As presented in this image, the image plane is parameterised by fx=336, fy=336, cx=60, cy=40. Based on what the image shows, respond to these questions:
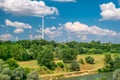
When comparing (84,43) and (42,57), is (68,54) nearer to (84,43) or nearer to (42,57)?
(42,57)

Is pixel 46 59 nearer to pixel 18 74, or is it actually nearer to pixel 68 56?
pixel 68 56

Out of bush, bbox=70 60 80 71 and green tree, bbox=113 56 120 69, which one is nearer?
bush, bbox=70 60 80 71

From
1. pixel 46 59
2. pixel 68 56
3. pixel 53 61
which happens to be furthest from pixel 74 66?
pixel 68 56

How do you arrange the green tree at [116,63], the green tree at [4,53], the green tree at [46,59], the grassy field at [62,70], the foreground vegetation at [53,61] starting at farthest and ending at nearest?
the green tree at [4,53]
the green tree at [116,63]
the green tree at [46,59]
the foreground vegetation at [53,61]
the grassy field at [62,70]

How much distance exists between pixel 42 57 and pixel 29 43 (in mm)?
46233

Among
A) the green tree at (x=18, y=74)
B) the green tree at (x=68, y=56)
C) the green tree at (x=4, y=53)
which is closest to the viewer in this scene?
the green tree at (x=18, y=74)

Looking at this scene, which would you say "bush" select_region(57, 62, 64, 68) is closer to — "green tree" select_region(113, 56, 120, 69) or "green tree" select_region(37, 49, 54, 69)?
"green tree" select_region(37, 49, 54, 69)

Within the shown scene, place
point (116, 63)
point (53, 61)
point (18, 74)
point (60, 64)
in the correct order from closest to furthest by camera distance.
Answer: point (18, 74) → point (60, 64) → point (116, 63) → point (53, 61)

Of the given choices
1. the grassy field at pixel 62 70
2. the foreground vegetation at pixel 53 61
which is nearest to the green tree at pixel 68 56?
the foreground vegetation at pixel 53 61

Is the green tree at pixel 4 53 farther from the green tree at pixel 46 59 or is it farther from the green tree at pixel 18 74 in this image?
the green tree at pixel 18 74

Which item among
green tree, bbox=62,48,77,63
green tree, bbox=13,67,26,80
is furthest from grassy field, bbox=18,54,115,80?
green tree, bbox=13,67,26,80

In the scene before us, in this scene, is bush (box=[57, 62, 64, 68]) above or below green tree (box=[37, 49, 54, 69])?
below

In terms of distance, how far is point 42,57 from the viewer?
102 meters

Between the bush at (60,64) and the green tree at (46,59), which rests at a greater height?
the green tree at (46,59)
